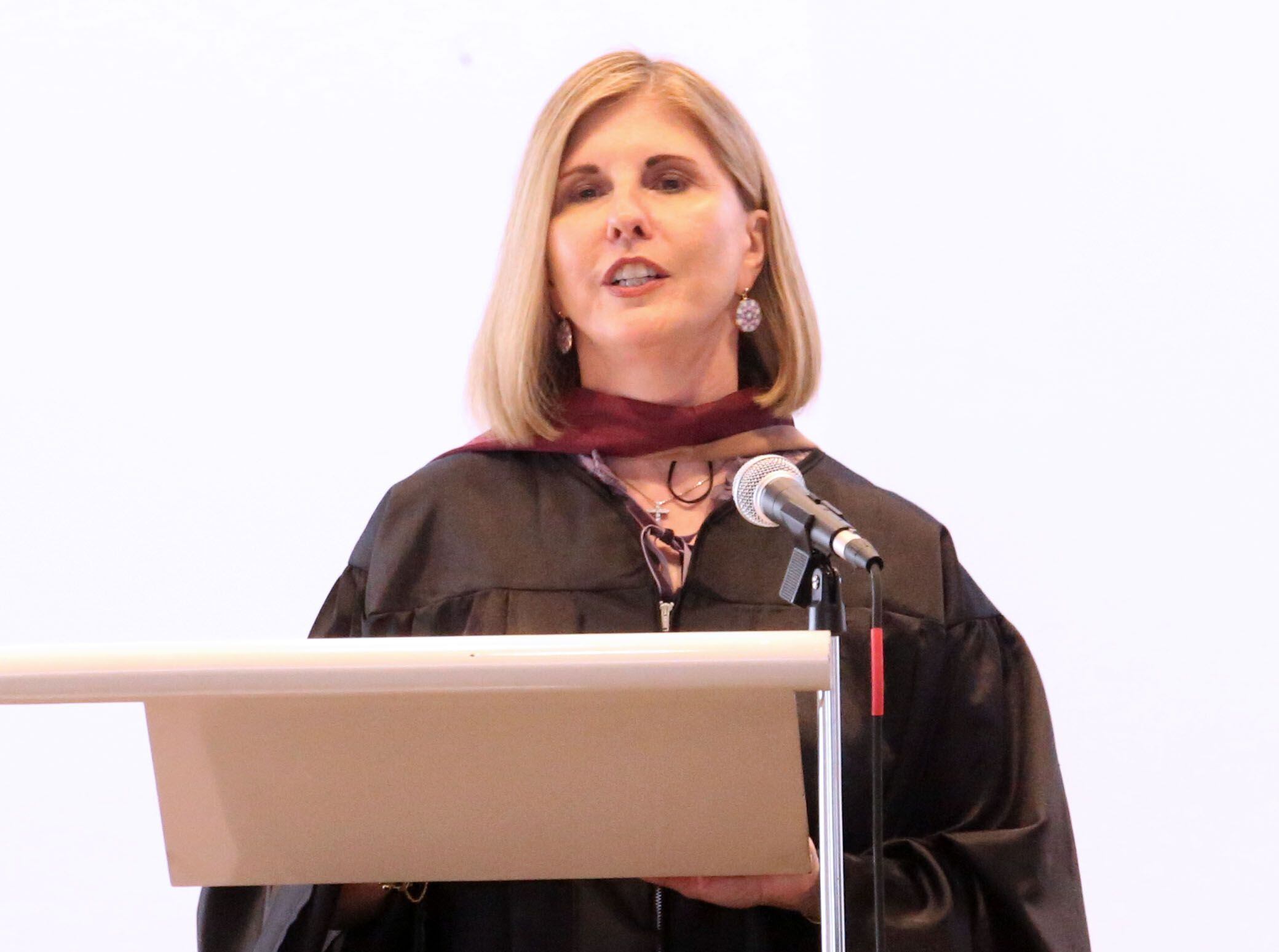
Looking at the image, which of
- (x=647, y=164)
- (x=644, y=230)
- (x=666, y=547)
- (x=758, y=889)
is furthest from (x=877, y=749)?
(x=647, y=164)

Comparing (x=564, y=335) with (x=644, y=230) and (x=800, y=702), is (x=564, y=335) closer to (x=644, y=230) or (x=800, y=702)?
(x=644, y=230)

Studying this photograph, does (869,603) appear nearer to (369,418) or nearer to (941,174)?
(369,418)

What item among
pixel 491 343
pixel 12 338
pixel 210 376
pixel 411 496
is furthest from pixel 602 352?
pixel 12 338

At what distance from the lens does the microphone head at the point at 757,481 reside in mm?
1752

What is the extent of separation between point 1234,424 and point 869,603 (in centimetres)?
99

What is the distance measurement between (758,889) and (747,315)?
894 mm

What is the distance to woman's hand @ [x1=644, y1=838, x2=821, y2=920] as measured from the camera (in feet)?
6.14

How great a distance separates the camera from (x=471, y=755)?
5.25 ft

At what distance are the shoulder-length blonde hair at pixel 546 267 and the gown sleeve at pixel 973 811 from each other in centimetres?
39

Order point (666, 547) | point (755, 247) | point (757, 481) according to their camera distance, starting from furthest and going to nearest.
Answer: point (755, 247) → point (666, 547) → point (757, 481)

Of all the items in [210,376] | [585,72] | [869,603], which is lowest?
[869,603]

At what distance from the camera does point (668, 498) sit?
2.37 meters

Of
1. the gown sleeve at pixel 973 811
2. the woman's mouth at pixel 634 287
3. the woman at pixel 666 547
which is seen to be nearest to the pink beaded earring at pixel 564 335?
the woman at pixel 666 547

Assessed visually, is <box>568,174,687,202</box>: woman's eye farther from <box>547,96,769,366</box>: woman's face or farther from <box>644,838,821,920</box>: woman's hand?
<box>644,838,821,920</box>: woman's hand
